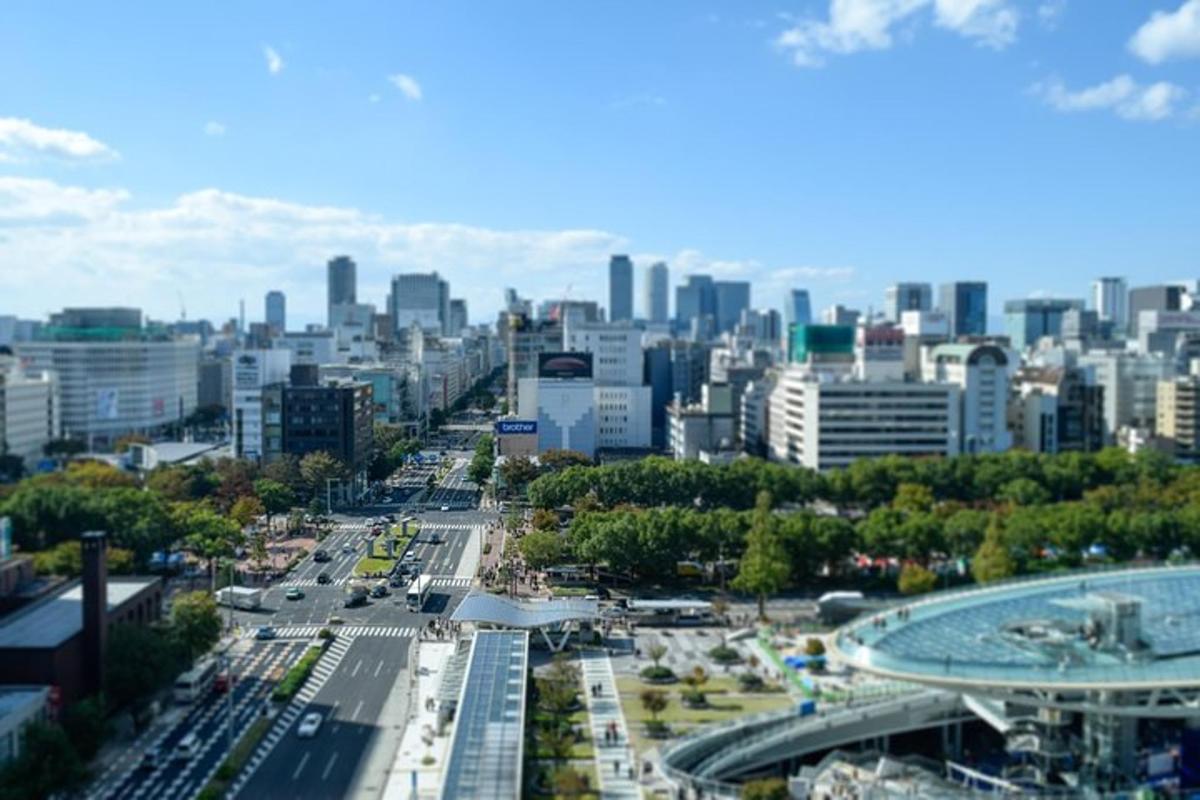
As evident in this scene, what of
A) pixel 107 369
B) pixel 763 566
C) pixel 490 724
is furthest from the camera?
pixel 107 369

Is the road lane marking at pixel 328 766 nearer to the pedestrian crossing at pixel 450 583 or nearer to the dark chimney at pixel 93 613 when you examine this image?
the dark chimney at pixel 93 613

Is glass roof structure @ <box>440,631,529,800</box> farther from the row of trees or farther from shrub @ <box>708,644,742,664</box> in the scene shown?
the row of trees

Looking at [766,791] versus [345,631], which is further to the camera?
[345,631]

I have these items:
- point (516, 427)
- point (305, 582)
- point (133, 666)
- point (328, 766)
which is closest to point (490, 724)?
point (328, 766)

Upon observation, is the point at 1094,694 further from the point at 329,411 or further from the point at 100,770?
the point at 329,411

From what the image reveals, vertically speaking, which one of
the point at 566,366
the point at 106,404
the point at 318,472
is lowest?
the point at 318,472

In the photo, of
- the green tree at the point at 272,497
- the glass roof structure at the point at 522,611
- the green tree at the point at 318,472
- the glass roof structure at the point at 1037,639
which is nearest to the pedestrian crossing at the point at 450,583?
the glass roof structure at the point at 522,611

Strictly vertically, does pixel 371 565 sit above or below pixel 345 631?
above

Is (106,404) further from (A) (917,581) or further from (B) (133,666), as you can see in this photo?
(A) (917,581)
